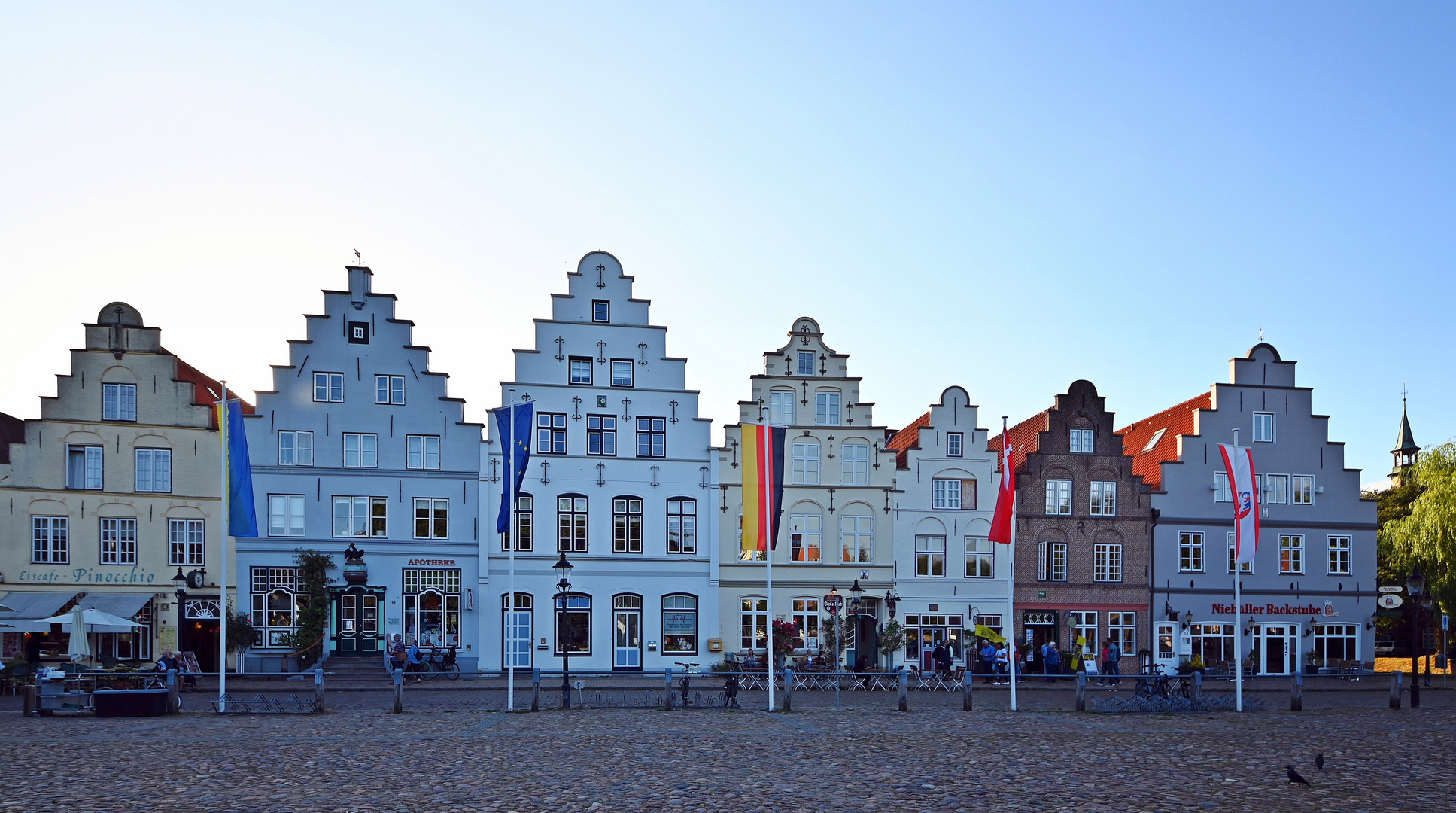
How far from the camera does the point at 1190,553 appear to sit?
154ft

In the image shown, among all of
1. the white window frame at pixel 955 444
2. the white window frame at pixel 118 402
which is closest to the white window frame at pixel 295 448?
the white window frame at pixel 118 402

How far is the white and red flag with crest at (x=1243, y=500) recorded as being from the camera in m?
30.2

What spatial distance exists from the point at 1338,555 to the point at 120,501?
45339 mm

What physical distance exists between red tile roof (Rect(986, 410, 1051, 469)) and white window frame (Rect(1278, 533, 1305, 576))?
1005 centimetres

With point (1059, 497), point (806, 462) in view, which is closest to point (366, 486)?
point (806, 462)

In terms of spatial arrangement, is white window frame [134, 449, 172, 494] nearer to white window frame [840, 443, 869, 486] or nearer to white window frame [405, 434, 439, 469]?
white window frame [405, 434, 439, 469]

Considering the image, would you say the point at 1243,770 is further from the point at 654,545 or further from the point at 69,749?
the point at 654,545

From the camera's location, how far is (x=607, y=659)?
4381 centimetres

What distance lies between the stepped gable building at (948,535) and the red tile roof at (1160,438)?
7.27 meters

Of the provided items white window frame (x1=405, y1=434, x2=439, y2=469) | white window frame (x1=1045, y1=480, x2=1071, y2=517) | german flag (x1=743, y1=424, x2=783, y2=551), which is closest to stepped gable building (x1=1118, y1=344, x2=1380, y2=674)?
white window frame (x1=1045, y1=480, x2=1071, y2=517)

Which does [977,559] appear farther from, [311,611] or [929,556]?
[311,611]

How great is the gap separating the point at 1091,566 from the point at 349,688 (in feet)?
88.7

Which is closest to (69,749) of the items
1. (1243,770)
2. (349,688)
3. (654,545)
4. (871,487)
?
(349,688)

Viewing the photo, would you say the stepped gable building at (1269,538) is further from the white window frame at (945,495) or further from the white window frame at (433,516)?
the white window frame at (433,516)
